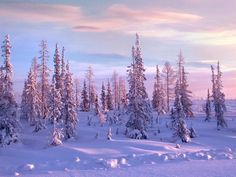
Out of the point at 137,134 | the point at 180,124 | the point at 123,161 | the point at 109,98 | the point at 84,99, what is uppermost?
the point at 109,98

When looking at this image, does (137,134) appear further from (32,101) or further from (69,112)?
(32,101)

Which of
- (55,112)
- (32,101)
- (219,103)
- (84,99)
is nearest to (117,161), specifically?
(55,112)

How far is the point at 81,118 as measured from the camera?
74.6 m

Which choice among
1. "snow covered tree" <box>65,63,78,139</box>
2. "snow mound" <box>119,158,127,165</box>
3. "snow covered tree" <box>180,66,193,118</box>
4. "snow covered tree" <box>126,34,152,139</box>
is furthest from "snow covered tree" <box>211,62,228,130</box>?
"snow mound" <box>119,158,127,165</box>

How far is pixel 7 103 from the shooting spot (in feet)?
149

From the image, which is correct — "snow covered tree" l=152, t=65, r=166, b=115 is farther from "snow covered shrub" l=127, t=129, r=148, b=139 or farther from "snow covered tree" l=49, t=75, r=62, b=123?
"snow covered tree" l=49, t=75, r=62, b=123

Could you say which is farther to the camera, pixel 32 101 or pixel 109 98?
pixel 109 98

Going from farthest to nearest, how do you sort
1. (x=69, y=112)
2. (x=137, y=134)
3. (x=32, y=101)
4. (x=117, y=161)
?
1. (x=32, y=101)
2. (x=137, y=134)
3. (x=69, y=112)
4. (x=117, y=161)

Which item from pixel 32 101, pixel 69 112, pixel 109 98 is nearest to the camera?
pixel 69 112

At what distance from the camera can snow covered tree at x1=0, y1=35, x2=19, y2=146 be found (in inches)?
1786

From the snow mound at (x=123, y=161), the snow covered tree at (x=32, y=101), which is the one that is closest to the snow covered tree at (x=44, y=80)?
the snow covered tree at (x=32, y=101)

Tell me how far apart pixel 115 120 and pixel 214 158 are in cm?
3915

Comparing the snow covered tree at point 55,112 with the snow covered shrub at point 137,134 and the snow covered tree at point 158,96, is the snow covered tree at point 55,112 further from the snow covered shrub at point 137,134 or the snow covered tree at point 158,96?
the snow covered tree at point 158,96

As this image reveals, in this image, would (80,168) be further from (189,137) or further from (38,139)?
(189,137)
